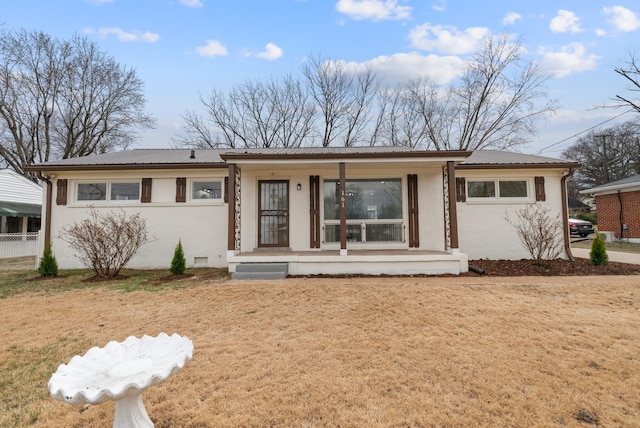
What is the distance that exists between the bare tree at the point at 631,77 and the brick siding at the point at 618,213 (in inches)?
230

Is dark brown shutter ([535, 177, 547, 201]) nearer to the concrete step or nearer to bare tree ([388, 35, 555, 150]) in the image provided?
the concrete step

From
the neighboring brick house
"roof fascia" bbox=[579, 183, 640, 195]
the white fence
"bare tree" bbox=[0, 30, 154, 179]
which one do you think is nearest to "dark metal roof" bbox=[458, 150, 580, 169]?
"roof fascia" bbox=[579, 183, 640, 195]

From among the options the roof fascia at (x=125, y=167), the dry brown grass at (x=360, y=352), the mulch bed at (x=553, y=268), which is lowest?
the dry brown grass at (x=360, y=352)

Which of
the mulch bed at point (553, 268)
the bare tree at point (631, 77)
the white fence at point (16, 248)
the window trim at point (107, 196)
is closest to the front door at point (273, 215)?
the window trim at point (107, 196)

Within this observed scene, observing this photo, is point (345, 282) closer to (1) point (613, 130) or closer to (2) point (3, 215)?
(2) point (3, 215)

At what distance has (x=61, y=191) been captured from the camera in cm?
874

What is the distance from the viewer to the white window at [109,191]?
891cm

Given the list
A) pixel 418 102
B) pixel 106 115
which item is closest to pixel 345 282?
pixel 418 102

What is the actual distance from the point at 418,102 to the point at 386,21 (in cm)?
998

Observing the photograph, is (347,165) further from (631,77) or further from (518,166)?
(631,77)

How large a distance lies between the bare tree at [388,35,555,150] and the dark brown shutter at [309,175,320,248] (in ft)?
52.6

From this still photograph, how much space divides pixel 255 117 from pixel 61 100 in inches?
500

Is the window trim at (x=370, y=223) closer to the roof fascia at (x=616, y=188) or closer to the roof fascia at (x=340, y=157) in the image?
the roof fascia at (x=340, y=157)

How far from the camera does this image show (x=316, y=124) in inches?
853
